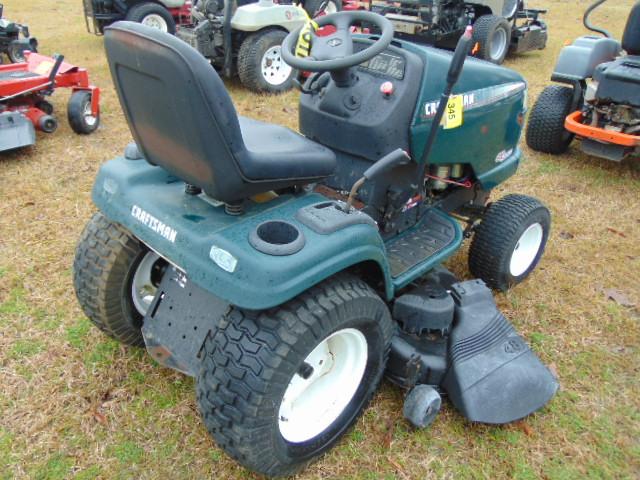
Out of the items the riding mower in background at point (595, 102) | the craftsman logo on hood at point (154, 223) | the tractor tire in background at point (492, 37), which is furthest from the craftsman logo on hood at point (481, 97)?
the tractor tire in background at point (492, 37)

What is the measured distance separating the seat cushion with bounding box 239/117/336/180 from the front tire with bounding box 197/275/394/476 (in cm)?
39

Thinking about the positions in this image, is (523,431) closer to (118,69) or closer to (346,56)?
(346,56)

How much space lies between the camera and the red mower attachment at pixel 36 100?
4.21 m

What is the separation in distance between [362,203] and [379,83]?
1.72 ft

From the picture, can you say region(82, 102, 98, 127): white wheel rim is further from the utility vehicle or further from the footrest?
the footrest

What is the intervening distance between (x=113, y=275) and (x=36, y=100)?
3481mm

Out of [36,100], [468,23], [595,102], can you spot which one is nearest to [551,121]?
[595,102]

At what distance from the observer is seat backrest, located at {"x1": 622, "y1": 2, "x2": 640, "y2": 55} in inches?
169

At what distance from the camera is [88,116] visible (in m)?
4.88

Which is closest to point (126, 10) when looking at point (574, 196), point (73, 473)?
point (574, 196)

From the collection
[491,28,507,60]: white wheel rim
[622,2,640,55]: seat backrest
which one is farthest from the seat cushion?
[491,28,507,60]: white wheel rim

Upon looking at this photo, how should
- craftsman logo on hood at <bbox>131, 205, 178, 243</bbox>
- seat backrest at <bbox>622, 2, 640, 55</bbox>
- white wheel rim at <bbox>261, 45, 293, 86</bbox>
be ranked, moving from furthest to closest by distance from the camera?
white wheel rim at <bbox>261, 45, 293, 86</bbox> < seat backrest at <bbox>622, 2, 640, 55</bbox> < craftsman logo on hood at <bbox>131, 205, 178, 243</bbox>

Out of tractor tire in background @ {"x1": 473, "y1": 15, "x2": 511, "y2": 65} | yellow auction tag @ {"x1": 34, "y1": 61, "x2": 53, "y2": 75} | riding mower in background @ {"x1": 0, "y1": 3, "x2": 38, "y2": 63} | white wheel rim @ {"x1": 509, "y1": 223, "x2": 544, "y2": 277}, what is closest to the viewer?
white wheel rim @ {"x1": 509, "y1": 223, "x2": 544, "y2": 277}

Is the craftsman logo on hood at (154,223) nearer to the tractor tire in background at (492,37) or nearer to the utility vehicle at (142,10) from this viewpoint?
the utility vehicle at (142,10)
